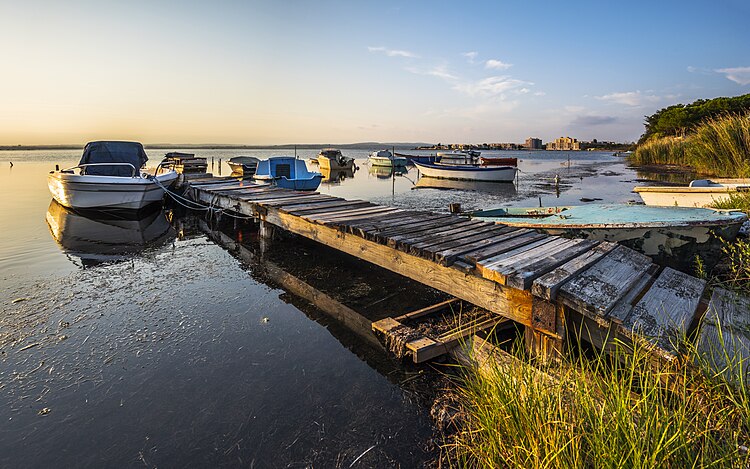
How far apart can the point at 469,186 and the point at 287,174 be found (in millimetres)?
14556

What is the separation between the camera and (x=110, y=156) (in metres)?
15.2

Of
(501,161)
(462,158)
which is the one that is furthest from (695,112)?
(462,158)

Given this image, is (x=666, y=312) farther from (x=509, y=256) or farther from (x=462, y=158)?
(x=462, y=158)

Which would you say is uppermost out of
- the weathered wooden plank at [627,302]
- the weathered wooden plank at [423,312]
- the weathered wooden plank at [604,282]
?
the weathered wooden plank at [604,282]

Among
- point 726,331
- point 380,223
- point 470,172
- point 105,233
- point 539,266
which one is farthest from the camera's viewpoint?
point 470,172

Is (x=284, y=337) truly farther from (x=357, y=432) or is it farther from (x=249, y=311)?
(x=357, y=432)

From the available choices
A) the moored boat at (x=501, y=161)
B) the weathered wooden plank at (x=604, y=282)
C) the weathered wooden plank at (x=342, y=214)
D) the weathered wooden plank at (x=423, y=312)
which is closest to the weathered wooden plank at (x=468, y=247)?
the weathered wooden plank at (x=423, y=312)

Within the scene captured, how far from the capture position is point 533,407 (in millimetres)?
2537

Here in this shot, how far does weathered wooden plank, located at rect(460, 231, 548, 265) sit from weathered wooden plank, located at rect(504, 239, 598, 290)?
42cm

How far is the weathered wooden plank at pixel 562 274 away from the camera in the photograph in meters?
3.50

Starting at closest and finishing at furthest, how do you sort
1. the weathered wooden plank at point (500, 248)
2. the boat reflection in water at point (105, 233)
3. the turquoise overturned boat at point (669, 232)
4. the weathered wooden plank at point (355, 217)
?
the weathered wooden plank at point (500, 248) < the turquoise overturned boat at point (669, 232) < the weathered wooden plank at point (355, 217) < the boat reflection in water at point (105, 233)

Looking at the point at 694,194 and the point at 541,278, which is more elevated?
the point at 694,194

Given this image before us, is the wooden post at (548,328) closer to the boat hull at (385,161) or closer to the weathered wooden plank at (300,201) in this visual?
the weathered wooden plank at (300,201)

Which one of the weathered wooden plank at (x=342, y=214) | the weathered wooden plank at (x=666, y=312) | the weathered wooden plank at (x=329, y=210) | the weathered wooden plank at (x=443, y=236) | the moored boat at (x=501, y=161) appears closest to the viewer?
the weathered wooden plank at (x=666, y=312)
